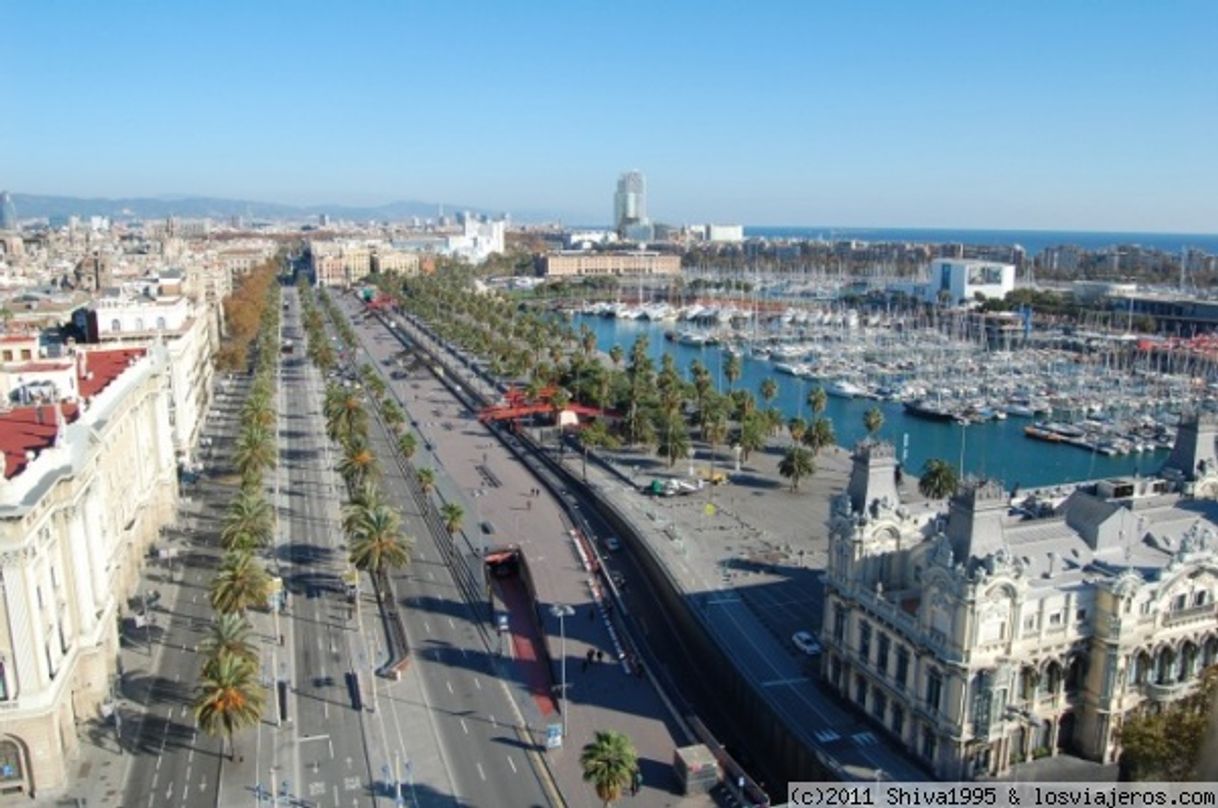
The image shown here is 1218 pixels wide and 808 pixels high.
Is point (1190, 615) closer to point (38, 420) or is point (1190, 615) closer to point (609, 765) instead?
point (609, 765)

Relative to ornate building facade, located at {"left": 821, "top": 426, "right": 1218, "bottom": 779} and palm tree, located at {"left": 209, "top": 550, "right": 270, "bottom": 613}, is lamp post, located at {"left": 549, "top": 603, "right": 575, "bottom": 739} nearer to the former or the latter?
ornate building facade, located at {"left": 821, "top": 426, "right": 1218, "bottom": 779}

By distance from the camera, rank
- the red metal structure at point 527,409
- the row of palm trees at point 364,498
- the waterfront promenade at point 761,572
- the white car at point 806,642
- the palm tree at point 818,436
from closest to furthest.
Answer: the waterfront promenade at point 761,572
the white car at point 806,642
the row of palm trees at point 364,498
the palm tree at point 818,436
the red metal structure at point 527,409

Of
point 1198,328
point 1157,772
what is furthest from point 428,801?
point 1198,328

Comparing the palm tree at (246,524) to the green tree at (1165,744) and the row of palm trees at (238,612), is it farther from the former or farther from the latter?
the green tree at (1165,744)

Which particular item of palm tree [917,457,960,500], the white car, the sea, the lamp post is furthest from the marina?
the lamp post

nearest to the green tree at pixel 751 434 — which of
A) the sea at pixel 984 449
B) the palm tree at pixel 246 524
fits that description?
the sea at pixel 984 449

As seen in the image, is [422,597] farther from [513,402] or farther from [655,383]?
[655,383]

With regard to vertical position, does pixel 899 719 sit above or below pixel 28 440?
below
